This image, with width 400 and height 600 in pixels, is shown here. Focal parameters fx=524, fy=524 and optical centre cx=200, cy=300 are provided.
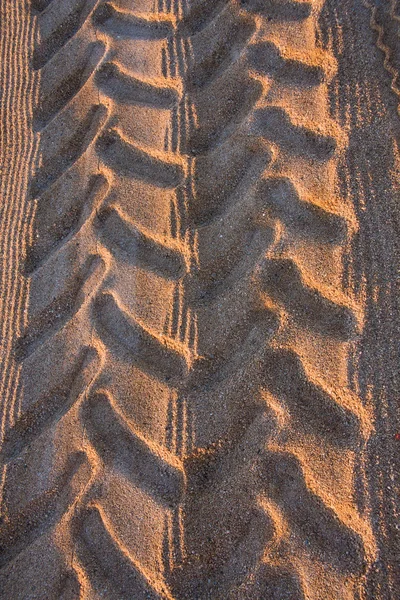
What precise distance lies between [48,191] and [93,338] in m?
0.59

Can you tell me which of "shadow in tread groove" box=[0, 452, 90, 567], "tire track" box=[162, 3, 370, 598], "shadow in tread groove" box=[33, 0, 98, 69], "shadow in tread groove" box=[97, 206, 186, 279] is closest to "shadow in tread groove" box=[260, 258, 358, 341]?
"tire track" box=[162, 3, 370, 598]

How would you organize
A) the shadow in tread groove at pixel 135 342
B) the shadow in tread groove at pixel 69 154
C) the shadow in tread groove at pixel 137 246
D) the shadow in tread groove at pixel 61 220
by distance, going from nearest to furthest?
the shadow in tread groove at pixel 135 342
the shadow in tread groove at pixel 137 246
the shadow in tread groove at pixel 61 220
the shadow in tread groove at pixel 69 154

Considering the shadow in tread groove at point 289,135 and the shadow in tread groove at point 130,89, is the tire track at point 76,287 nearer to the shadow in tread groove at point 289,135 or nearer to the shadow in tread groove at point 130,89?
the shadow in tread groove at point 130,89

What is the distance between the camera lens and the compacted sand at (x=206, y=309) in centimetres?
132

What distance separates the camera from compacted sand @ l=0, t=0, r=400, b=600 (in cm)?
132

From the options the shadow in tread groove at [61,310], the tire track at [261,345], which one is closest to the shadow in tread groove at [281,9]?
the tire track at [261,345]

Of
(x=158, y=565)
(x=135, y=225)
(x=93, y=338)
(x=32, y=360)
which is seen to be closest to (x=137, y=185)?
(x=135, y=225)

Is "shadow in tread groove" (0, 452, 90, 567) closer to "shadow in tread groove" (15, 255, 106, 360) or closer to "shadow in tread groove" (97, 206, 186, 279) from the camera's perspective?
"shadow in tread groove" (15, 255, 106, 360)

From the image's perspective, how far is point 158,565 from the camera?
1.33 m

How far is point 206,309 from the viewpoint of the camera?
1532 millimetres

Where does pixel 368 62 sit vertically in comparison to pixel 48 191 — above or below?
above

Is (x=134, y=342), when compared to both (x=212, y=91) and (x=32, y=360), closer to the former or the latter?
(x=32, y=360)

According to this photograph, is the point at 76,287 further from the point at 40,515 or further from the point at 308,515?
the point at 308,515

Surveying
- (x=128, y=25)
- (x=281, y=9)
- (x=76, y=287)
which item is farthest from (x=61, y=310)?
(x=281, y=9)
